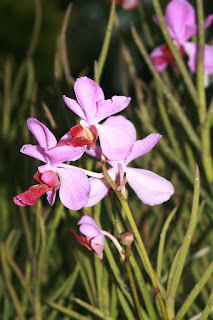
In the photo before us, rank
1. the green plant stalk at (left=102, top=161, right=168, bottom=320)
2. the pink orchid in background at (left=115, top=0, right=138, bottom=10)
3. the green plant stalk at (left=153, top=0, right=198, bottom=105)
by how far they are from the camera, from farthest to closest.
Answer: the pink orchid in background at (left=115, top=0, right=138, bottom=10)
the green plant stalk at (left=153, top=0, right=198, bottom=105)
the green plant stalk at (left=102, top=161, right=168, bottom=320)

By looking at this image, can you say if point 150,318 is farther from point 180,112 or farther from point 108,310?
point 180,112

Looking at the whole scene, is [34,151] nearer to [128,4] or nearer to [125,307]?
[125,307]

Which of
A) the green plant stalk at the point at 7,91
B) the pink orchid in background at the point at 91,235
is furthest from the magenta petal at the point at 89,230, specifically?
the green plant stalk at the point at 7,91

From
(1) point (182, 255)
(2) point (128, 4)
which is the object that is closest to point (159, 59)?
(2) point (128, 4)

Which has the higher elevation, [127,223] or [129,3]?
[129,3]

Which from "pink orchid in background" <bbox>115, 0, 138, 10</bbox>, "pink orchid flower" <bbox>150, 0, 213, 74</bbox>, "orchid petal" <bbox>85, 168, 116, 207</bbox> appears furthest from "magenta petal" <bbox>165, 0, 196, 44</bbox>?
"orchid petal" <bbox>85, 168, 116, 207</bbox>

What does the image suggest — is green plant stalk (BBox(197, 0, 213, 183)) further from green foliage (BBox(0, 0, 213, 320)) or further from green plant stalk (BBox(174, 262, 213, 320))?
green plant stalk (BBox(174, 262, 213, 320))
